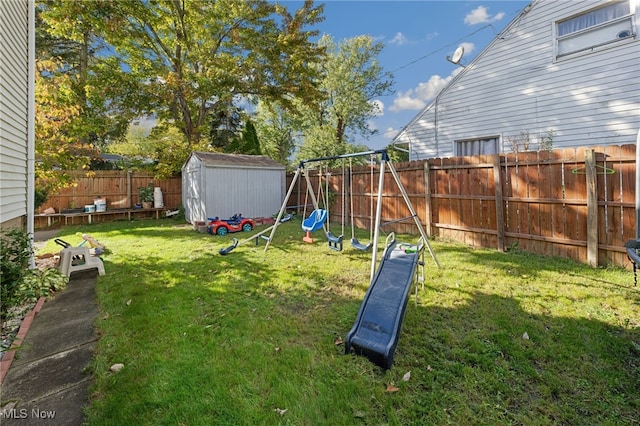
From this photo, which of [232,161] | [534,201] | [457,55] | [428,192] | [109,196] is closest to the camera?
[534,201]

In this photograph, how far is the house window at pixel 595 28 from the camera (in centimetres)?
655

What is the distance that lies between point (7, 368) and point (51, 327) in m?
0.86

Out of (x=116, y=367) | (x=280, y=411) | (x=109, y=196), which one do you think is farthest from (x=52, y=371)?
(x=109, y=196)

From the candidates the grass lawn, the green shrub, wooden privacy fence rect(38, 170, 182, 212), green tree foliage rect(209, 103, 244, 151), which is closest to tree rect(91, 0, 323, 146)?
wooden privacy fence rect(38, 170, 182, 212)

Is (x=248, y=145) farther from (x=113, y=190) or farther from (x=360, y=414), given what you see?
(x=360, y=414)

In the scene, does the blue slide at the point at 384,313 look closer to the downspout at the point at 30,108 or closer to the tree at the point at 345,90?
the downspout at the point at 30,108

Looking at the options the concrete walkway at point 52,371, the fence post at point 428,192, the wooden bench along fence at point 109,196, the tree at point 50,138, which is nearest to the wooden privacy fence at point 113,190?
the wooden bench along fence at point 109,196

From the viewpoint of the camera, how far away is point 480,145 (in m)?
9.11

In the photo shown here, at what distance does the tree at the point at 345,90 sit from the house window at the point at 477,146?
12315 mm

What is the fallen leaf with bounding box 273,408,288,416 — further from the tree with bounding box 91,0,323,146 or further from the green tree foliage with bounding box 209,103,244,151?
the green tree foliage with bounding box 209,103,244,151

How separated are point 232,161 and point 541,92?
9513 mm

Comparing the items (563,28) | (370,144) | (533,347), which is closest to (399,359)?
(533,347)

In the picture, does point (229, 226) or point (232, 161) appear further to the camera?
point (232, 161)

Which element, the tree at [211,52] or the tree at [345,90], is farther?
the tree at [345,90]
